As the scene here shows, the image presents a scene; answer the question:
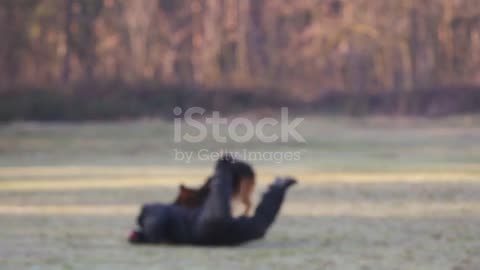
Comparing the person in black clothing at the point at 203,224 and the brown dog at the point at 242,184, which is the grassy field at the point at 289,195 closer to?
the person in black clothing at the point at 203,224

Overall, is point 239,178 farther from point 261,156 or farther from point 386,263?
point 261,156

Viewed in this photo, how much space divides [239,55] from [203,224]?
112 feet

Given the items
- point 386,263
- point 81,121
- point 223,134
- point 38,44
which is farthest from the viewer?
point 38,44

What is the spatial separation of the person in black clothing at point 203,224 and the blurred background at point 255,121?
0.13 metres

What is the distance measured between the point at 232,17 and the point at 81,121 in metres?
11.6

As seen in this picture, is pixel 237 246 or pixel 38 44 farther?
pixel 38 44

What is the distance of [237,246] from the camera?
31.5ft

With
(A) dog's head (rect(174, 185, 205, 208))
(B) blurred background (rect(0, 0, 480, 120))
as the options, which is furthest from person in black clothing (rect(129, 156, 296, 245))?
(B) blurred background (rect(0, 0, 480, 120))

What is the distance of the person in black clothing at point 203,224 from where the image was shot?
928 cm

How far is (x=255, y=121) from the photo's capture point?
33938mm

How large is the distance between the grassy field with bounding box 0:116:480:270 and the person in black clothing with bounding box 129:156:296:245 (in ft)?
0.43

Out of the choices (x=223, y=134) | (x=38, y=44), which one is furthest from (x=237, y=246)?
(x=38, y=44)

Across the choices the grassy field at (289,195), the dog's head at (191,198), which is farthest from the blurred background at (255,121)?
the dog's head at (191,198)

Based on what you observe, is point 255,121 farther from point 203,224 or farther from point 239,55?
point 203,224
